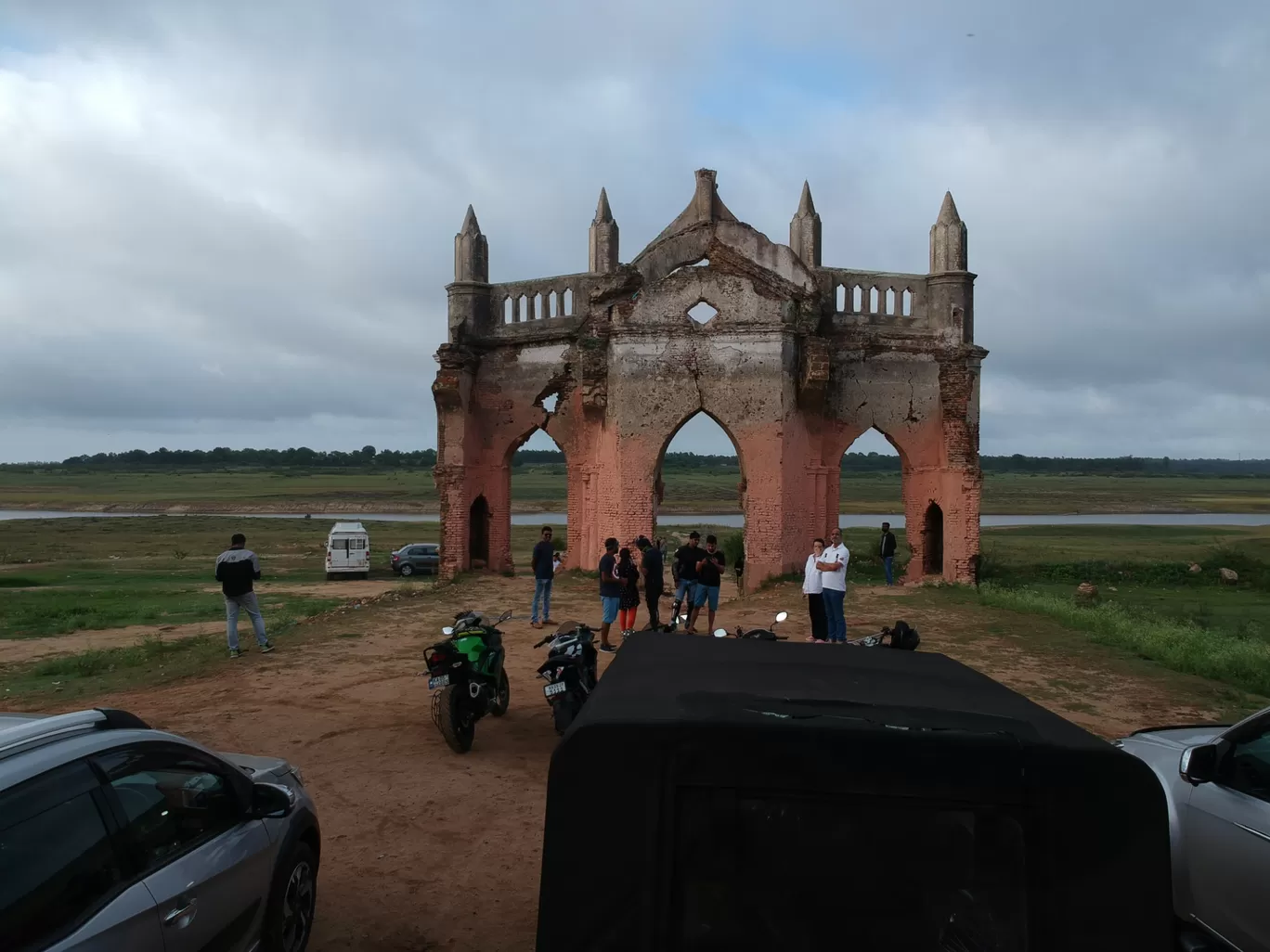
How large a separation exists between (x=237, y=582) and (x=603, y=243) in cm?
1328

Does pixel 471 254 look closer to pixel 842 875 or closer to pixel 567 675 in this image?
pixel 567 675

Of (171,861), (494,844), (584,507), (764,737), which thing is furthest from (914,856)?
(584,507)

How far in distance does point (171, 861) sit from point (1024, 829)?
3.20 metres

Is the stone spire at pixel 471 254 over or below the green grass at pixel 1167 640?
over

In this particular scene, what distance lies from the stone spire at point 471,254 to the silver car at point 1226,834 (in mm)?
20208

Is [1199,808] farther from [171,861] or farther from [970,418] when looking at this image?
[970,418]

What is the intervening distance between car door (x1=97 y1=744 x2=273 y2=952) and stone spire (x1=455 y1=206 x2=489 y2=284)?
19.7 meters

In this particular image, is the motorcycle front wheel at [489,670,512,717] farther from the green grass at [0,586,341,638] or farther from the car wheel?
the green grass at [0,586,341,638]

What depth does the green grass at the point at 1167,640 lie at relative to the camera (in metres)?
11.9

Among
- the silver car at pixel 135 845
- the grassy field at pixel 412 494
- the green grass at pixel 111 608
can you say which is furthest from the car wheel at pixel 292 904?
the grassy field at pixel 412 494

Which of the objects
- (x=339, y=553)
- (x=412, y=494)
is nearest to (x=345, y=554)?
(x=339, y=553)

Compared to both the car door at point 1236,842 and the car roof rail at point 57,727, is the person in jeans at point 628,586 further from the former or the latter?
the car roof rail at point 57,727

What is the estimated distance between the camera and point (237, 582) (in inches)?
488

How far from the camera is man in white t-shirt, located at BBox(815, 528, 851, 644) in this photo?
12.0 meters
